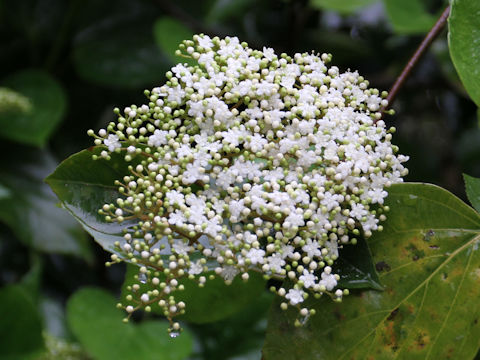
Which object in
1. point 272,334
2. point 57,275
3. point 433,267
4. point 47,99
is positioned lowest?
point 57,275

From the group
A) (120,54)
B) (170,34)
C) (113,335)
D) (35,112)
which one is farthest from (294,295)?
(120,54)

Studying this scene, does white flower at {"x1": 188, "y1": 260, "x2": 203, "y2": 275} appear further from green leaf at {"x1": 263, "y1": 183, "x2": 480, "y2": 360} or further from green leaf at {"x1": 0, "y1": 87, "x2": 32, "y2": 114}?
green leaf at {"x1": 0, "y1": 87, "x2": 32, "y2": 114}

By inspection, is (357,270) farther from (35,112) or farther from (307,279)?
(35,112)

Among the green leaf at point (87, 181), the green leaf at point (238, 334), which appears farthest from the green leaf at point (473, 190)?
the green leaf at point (238, 334)

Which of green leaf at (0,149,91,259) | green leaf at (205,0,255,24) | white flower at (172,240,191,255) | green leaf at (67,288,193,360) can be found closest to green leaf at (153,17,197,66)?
green leaf at (205,0,255,24)

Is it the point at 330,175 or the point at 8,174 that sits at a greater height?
the point at 330,175

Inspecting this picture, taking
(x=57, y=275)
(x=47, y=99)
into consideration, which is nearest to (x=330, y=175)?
(x=47, y=99)

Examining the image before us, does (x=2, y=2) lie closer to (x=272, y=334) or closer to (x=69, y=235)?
(x=69, y=235)
